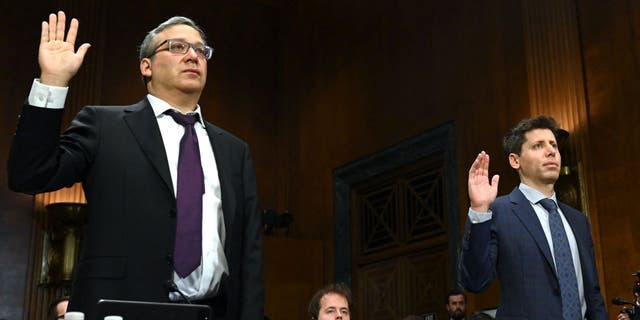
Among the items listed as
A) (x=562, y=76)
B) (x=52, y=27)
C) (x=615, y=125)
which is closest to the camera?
(x=52, y=27)

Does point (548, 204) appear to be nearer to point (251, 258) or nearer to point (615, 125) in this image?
point (251, 258)

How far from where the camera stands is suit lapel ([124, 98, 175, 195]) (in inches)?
84.9

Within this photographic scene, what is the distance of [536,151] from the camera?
309 cm

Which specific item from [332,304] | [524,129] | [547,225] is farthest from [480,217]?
[332,304]

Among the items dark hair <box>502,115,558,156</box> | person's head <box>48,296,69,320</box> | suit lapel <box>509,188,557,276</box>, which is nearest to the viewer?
suit lapel <box>509,188,557,276</box>

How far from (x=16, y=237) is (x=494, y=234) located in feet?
21.6

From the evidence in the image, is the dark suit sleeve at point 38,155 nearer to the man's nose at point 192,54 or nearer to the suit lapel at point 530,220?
the man's nose at point 192,54

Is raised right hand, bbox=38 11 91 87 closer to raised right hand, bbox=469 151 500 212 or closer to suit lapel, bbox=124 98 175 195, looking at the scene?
suit lapel, bbox=124 98 175 195

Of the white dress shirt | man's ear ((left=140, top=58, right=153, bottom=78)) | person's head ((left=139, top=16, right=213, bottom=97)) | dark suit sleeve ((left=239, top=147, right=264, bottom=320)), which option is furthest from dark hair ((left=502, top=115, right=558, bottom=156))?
man's ear ((left=140, top=58, right=153, bottom=78))

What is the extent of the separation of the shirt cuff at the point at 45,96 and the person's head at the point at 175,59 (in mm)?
422

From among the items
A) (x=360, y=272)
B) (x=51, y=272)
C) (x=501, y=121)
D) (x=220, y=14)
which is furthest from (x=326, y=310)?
(x=220, y=14)

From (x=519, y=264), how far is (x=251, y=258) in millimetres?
1113

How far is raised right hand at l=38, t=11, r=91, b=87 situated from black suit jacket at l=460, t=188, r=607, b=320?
147 cm

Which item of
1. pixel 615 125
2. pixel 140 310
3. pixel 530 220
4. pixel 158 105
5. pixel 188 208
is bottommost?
pixel 140 310
